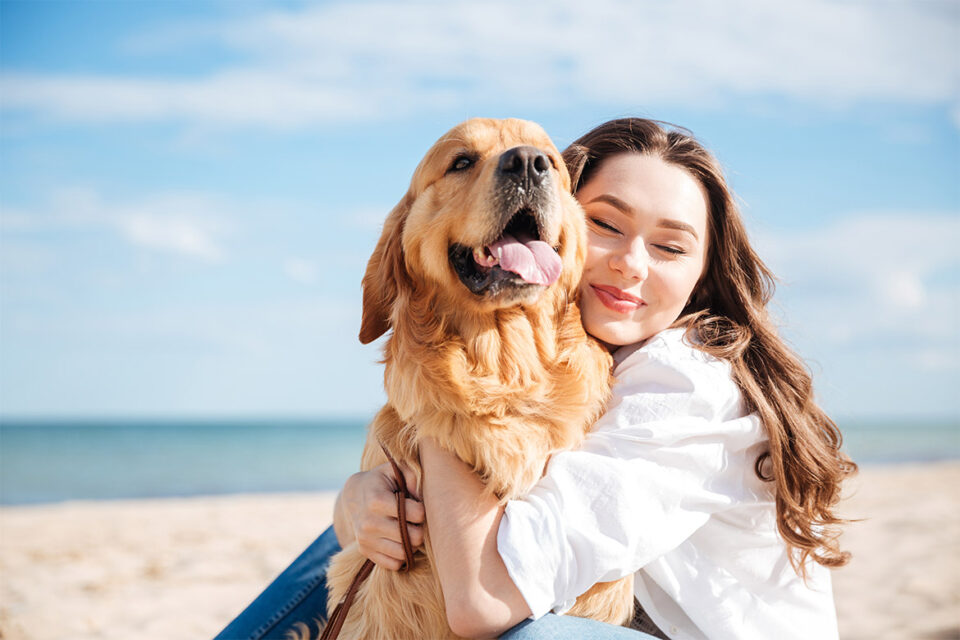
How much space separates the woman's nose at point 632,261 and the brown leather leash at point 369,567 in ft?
3.48

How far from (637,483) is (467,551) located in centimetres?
53

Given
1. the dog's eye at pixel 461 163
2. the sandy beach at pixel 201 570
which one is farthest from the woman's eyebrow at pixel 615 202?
the sandy beach at pixel 201 570

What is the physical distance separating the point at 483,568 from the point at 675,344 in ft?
3.22

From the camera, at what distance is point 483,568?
2006 millimetres

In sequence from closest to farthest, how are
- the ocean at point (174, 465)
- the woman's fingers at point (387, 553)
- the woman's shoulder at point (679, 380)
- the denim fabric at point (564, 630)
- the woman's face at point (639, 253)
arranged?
1. the denim fabric at point (564, 630)
2. the woman's shoulder at point (679, 380)
3. the woman's fingers at point (387, 553)
4. the woman's face at point (639, 253)
5. the ocean at point (174, 465)

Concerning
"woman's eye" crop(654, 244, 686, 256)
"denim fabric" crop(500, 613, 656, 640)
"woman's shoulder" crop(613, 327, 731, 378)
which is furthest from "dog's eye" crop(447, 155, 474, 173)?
"denim fabric" crop(500, 613, 656, 640)

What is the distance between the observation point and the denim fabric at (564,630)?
195cm

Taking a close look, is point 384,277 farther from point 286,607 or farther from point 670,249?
point 286,607

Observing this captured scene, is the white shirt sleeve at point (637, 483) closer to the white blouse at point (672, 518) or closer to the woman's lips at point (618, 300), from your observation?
the white blouse at point (672, 518)

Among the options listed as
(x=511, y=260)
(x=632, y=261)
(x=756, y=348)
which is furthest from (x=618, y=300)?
(x=756, y=348)

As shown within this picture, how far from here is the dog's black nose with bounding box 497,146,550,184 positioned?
8.00 ft

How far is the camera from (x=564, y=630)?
1.97 m

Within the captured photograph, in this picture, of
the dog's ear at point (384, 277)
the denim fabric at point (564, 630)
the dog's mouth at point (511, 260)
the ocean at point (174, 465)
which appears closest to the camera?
the denim fabric at point (564, 630)

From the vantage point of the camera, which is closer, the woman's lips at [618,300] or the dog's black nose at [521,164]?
the dog's black nose at [521,164]
